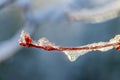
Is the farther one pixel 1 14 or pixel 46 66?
pixel 46 66

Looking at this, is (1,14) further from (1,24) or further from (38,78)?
(38,78)

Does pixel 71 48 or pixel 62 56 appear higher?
pixel 62 56

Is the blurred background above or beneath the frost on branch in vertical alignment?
above

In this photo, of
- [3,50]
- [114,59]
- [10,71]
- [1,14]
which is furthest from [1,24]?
[3,50]

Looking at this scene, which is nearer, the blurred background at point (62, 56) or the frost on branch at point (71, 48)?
the frost on branch at point (71, 48)

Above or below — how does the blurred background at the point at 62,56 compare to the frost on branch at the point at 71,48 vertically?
above

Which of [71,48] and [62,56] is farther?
[62,56]

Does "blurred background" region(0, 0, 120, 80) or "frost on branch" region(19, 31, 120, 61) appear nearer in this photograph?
"frost on branch" region(19, 31, 120, 61)

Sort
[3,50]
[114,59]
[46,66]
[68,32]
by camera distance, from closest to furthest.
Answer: [3,50] → [114,59] → [68,32] → [46,66]

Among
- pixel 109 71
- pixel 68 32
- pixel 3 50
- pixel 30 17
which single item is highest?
pixel 68 32

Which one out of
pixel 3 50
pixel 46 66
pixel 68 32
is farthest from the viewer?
pixel 46 66

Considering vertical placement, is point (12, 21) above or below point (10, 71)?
above
